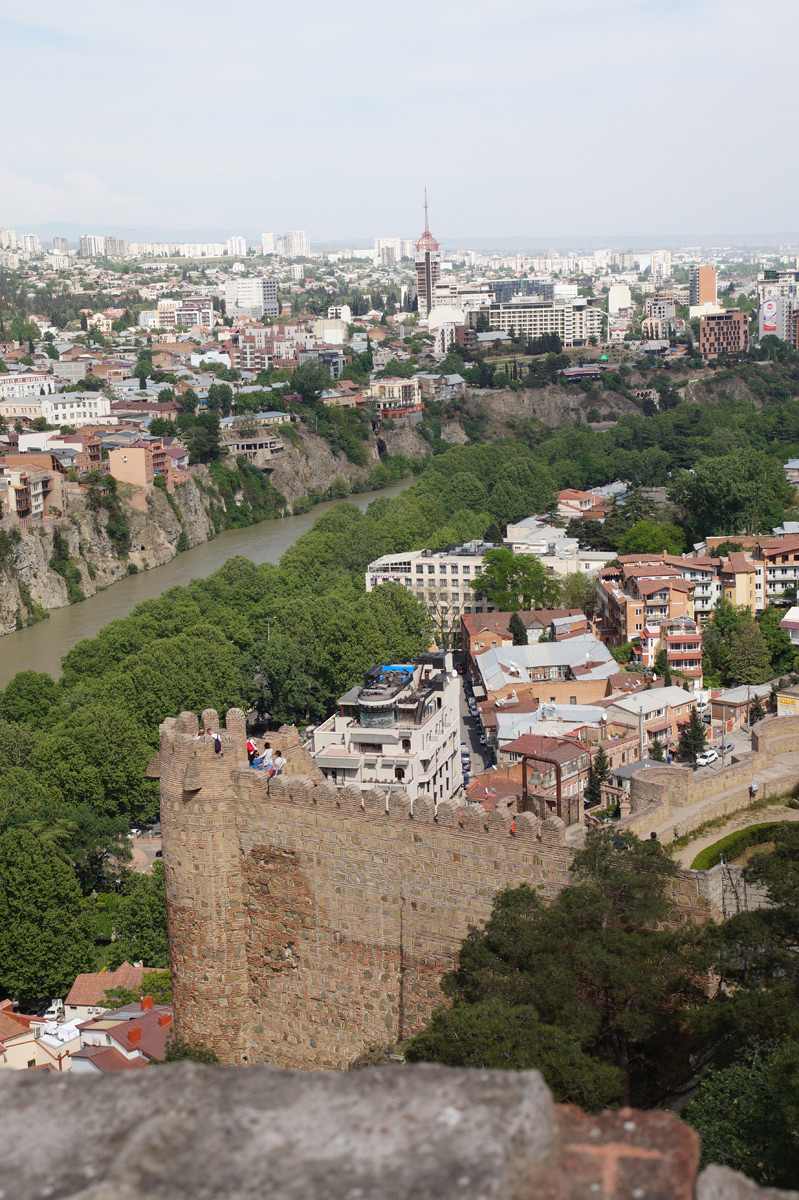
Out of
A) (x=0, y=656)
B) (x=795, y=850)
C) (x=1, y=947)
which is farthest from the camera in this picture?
(x=0, y=656)

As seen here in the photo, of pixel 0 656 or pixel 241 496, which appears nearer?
pixel 0 656

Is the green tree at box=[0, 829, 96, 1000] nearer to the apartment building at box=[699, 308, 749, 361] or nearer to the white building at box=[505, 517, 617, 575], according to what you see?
the white building at box=[505, 517, 617, 575]

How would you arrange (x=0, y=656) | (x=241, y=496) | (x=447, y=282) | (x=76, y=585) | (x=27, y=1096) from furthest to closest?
1. (x=447, y=282)
2. (x=241, y=496)
3. (x=76, y=585)
4. (x=0, y=656)
5. (x=27, y=1096)

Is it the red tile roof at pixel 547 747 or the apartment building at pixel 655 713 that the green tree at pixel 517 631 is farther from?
the red tile roof at pixel 547 747

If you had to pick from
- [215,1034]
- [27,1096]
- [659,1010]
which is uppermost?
[27,1096]

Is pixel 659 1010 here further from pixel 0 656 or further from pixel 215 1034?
pixel 0 656

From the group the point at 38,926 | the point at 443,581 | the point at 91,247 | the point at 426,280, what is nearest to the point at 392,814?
the point at 38,926

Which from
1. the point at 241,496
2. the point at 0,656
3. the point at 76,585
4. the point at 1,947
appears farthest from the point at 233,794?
the point at 241,496
